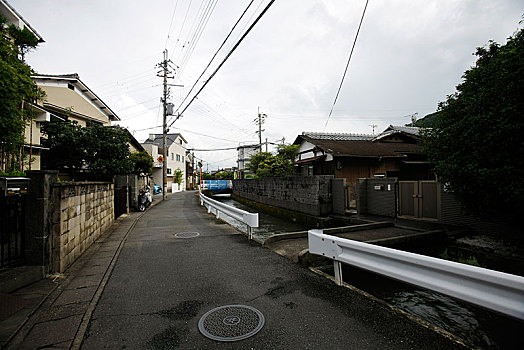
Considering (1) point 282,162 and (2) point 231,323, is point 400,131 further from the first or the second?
(2) point 231,323

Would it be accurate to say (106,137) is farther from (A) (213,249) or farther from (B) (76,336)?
(B) (76,336)

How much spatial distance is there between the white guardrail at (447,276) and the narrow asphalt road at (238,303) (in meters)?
0.48

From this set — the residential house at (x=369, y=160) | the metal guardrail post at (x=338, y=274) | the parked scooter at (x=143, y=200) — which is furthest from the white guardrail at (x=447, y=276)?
the parked scooter at (x=143, y=200)

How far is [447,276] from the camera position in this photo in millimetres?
2439

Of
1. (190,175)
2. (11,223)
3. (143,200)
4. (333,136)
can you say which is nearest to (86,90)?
(143,200)

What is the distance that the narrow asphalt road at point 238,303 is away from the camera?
8.09 ft

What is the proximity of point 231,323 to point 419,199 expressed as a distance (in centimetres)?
841

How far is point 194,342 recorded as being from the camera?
248cm

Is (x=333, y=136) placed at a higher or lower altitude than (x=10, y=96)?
higher

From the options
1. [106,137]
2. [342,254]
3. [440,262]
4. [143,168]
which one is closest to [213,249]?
[342,254]

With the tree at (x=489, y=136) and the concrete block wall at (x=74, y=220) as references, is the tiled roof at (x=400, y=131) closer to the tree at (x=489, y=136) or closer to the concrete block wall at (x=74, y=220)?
the tree at (x=489, y=136)

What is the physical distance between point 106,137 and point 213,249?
12.8 meters

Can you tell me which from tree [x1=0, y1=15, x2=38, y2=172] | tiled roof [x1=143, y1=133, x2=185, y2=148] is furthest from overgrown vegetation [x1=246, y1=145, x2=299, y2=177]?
tiled roof [x1=143, y1=133, x2=185, y2=148]

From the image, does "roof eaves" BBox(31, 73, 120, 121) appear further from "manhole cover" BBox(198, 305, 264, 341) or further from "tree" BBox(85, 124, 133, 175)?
"manhole cover" BBox(198, 305, 264, 341)
